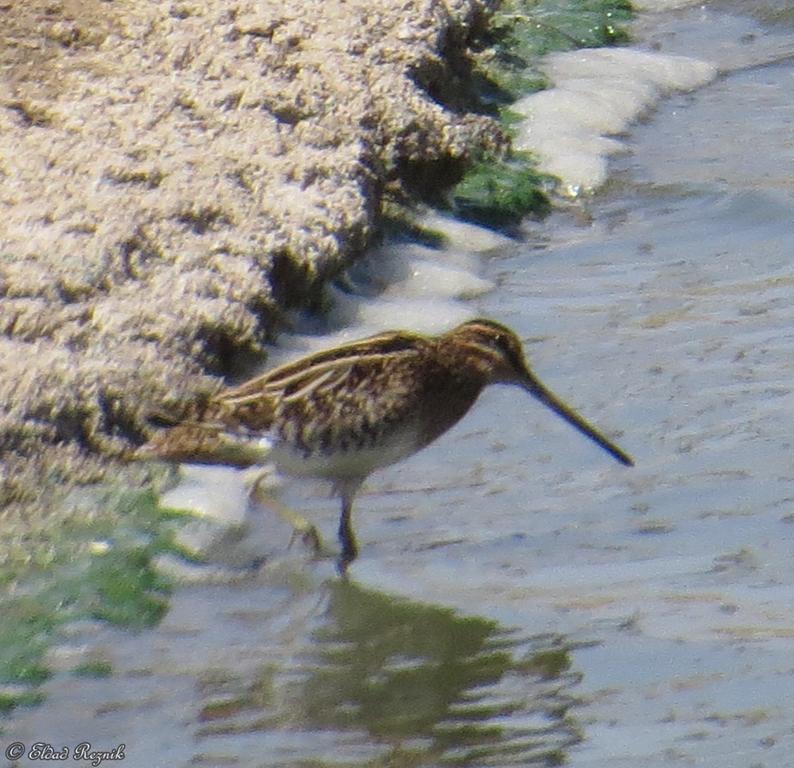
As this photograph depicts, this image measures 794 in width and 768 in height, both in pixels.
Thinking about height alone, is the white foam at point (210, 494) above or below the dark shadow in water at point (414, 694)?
below

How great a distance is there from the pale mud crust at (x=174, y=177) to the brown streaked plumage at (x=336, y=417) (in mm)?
420

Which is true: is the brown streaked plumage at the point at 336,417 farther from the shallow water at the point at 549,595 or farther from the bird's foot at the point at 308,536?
the shallow water at the point at 549,595

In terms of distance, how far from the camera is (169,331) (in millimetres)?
5820

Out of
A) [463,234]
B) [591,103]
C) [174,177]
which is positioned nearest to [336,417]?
[174,177]

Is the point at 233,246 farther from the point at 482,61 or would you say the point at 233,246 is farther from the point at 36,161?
the point at 482,61

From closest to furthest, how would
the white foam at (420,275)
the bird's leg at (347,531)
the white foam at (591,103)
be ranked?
the bird's leg at (347,531), the white foam at (420,275), the white foam at (591,103)

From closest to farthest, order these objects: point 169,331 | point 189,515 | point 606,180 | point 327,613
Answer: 1. point 327,613
2. point 189,515
3. point 169,331
4. point 606,180

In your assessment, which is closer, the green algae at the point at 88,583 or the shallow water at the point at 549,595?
the shallow water at the point at 549,595

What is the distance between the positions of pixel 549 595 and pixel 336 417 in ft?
2.30

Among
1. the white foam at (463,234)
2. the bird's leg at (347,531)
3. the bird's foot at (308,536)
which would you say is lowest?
the white foam at (463,234)

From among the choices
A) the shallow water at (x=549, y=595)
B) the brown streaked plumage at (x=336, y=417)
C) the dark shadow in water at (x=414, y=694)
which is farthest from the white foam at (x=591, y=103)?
the dark shadow in water at (x=414, y=694)

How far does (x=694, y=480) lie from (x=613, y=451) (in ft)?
0.73

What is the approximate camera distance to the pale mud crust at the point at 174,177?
5.59m

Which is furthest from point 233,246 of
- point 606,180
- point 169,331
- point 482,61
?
point 482,61
